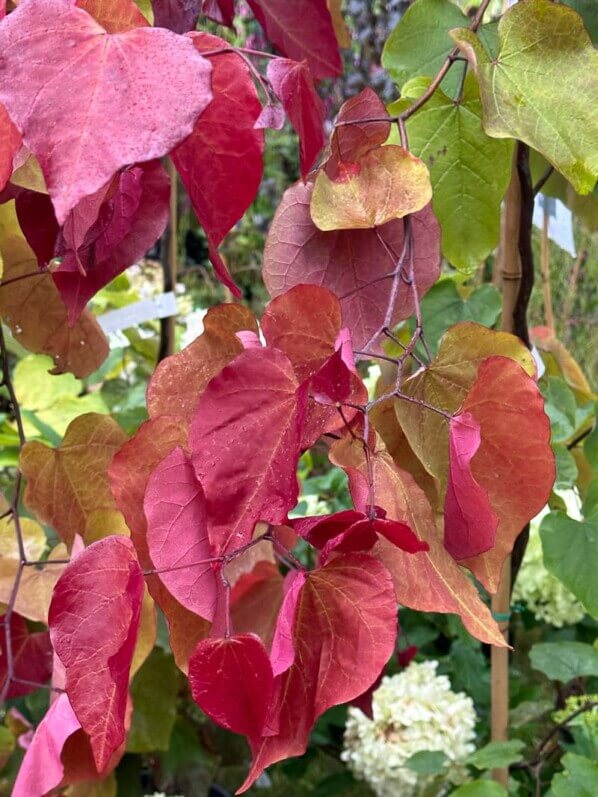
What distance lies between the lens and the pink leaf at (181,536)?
0.89 feet

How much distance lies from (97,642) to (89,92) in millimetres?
153

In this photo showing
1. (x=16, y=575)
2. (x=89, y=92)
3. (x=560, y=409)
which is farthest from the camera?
(x=560, y=409)

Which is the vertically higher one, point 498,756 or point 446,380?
point 446,380

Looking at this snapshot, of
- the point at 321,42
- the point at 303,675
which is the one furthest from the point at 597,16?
the point at 303,675

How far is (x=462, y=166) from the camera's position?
42 cm

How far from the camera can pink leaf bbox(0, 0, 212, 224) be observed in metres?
0.23

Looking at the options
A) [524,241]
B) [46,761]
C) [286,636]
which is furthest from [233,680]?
[524,241]

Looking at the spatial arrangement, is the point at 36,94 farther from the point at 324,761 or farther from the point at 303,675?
the point at 324,761

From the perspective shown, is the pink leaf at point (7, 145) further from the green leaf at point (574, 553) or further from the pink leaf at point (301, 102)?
the green leaf at point (574, 553)

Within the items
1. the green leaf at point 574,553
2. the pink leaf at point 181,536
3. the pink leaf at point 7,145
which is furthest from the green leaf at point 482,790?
the pink leaf at point 7,145

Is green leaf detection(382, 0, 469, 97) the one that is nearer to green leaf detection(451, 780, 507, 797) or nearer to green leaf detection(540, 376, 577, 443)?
green leaf detection(540, 376, 577, 443)

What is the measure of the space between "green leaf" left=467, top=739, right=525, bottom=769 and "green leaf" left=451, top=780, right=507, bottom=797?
1 centimetres

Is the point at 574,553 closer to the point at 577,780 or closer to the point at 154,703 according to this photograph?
the point at 577,780

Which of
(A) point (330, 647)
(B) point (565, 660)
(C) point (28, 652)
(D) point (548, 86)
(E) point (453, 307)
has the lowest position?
(B) point (565, 660)
